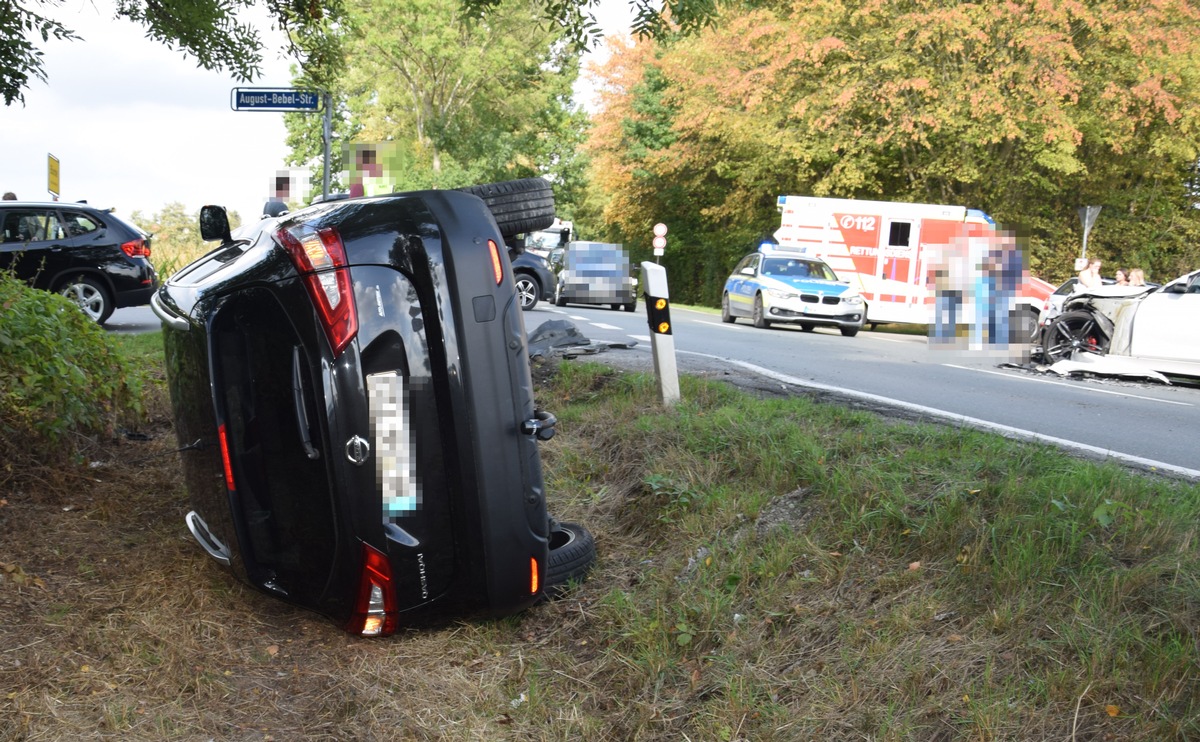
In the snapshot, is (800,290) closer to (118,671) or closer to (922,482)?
(922,482)

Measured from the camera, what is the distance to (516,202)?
16.1ft

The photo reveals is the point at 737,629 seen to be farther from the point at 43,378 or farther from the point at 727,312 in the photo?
the point at 727,312

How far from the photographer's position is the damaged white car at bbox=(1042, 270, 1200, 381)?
503 inches

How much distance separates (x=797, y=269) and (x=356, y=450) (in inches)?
771

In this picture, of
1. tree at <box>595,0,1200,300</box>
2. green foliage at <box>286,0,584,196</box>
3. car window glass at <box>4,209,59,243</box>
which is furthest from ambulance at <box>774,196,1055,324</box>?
green foliage at <box>286,0,584,196</box>

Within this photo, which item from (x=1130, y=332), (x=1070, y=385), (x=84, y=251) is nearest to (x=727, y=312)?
(x=1130, y=332)

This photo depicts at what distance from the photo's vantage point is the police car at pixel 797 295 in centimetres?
2133

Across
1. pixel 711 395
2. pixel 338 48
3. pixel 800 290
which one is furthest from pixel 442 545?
pixel 800 290

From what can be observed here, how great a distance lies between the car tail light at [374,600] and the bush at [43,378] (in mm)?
2582

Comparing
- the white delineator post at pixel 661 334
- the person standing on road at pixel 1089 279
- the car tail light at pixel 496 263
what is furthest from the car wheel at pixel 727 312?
the car tail light at pixel 496 263

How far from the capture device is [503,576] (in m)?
3.82

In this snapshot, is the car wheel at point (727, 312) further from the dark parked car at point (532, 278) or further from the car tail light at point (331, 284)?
the car tail light at point (331, 284)

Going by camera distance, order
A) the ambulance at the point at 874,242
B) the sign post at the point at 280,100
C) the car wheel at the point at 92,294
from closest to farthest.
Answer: the sign post at the point at 280,100
the car wheel at the point at 92,294
the ambulance at the point at 874,242

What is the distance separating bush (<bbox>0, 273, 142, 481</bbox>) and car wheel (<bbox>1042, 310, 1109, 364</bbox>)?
1170 cm
